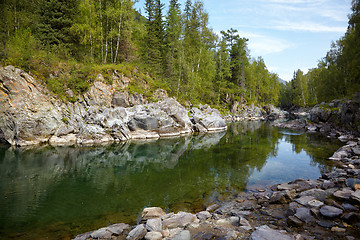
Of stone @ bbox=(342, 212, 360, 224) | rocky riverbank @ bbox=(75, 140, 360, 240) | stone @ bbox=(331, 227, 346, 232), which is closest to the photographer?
stone @ bbox=(331, 227, 346, 232)

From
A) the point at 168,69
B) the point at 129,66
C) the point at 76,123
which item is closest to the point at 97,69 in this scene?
the point at 129,66

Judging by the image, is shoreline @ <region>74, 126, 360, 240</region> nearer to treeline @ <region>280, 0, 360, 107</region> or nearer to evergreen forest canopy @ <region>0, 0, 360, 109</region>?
evergreen forest canopy @ <region>0, 0, 360, 109</region>

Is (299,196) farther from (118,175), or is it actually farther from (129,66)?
(129,66)

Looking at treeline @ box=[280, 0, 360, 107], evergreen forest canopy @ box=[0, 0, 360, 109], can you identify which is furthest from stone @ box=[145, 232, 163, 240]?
treeline @ box=[280, 0, 360, 107]

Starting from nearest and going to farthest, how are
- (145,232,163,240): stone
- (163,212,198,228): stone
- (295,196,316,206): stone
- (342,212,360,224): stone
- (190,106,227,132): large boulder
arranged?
(342,212,360,224): stone, (145,232,163,240): stone, (163,212,198,228): stone, (295,196,316,206): stone, (190,106,227,132): large boulder

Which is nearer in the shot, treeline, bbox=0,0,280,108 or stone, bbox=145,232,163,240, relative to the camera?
stone, bbox=145,232,163,240

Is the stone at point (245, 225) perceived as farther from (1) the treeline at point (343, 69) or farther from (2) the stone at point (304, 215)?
(1) the treeline at point (343, 69)

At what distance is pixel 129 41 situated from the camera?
35.8 m

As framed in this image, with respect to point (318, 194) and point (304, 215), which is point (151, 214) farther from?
point (318, 194)

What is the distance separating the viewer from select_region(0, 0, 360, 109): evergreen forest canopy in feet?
88.4

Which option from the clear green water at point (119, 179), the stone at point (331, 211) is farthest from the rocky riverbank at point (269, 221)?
the clear green water at point (119, 179)

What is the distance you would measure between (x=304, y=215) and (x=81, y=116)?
27883 mm

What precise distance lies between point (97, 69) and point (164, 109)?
42.0ft

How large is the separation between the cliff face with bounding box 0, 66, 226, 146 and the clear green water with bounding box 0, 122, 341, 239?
116 inches
